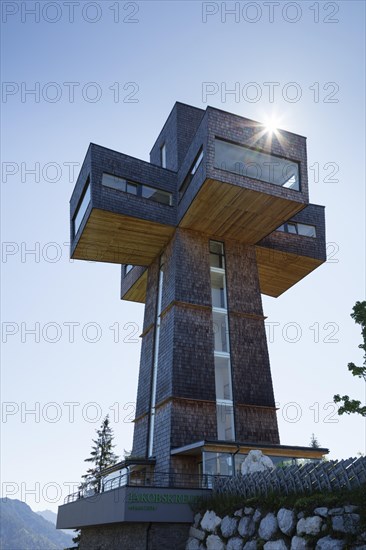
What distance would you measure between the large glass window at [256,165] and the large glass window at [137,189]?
12.8ft

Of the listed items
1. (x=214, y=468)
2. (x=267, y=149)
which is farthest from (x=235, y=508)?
(x=267, y=149)

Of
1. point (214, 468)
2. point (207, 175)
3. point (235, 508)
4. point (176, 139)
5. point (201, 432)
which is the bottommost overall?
point (235, 508)

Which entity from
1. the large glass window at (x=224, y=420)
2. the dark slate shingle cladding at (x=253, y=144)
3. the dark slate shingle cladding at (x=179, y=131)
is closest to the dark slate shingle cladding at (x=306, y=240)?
the dark slate shingle cladding at (x=253, y=144)

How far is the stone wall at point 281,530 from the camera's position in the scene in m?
11.6

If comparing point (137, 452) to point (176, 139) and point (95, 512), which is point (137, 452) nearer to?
point (95, 512)

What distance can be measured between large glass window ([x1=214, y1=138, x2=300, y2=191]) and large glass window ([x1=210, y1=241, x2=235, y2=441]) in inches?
189

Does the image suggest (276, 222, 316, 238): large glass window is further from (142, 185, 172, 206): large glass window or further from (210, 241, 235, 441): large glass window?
(142, 185, 172, 206): large glass window

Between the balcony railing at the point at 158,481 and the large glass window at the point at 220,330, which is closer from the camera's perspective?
the balcony railing at the point at 158,481

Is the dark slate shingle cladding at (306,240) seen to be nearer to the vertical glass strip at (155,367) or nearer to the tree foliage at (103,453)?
the vertical glass strip at (155,367)

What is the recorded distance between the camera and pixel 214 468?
19938 millimetres

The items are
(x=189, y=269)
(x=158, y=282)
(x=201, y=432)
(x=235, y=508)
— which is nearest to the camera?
(x=235, y=508)

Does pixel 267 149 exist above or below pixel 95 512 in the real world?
above

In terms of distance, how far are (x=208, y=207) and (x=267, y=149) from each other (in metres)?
3.89

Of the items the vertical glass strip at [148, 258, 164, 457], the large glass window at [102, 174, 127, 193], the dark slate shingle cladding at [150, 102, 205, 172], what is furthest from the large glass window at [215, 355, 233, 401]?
the dark slate shingle cladding at [150, 102, 205, 172]
